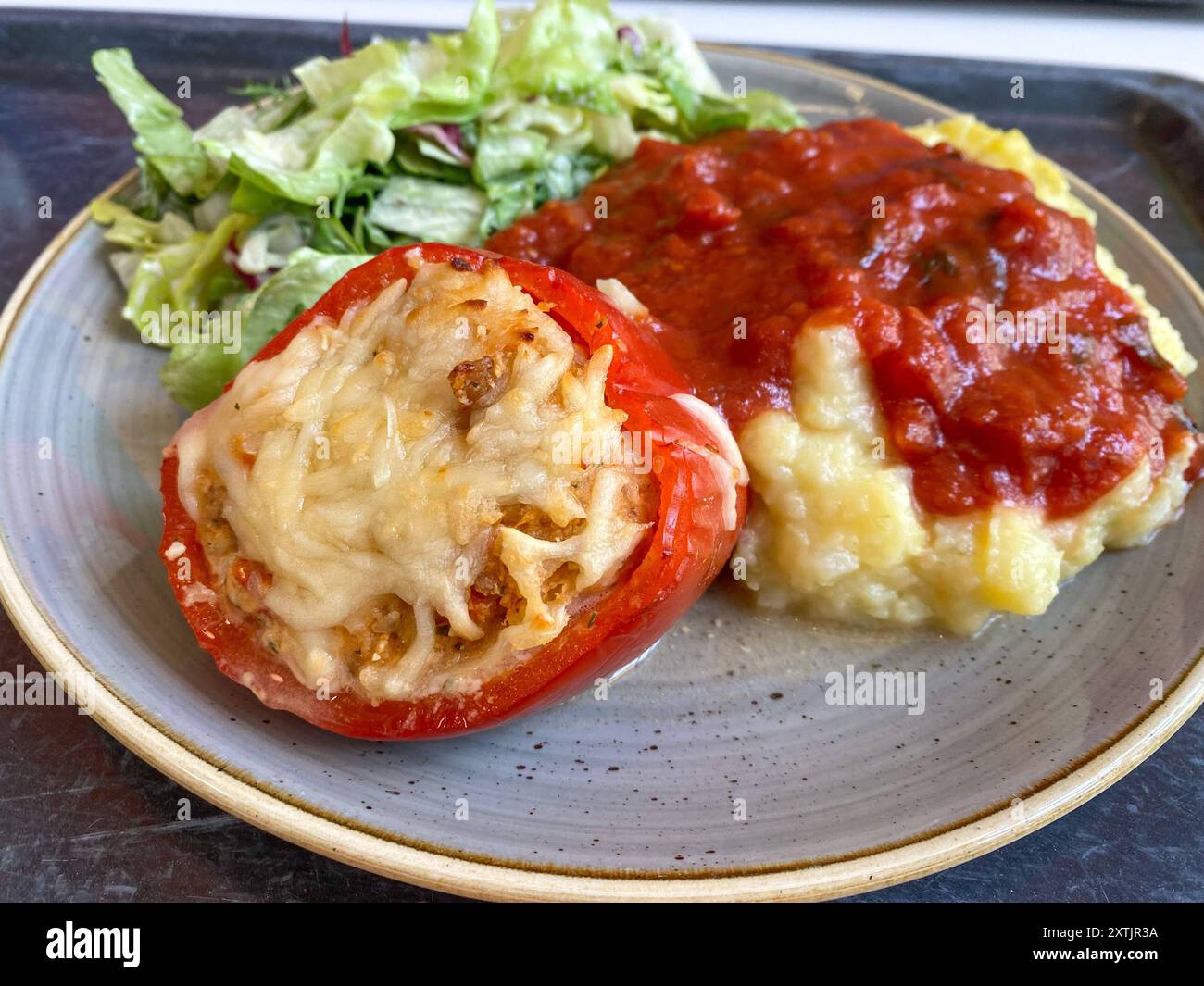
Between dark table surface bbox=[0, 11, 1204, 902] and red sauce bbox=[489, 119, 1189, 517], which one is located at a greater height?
red sauce bbox=[489, 119, 1189, 517]

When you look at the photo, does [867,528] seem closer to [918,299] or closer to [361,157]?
[918,299]

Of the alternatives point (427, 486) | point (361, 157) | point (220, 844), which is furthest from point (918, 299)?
point (220, 844)

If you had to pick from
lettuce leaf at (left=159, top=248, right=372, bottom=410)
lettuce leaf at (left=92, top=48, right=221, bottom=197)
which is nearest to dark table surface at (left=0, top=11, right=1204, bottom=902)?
lettuce leaf at (left=92, top=48, right=221, bottom=197)

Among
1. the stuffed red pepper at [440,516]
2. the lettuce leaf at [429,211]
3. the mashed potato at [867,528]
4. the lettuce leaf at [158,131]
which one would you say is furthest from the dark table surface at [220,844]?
the lettuce leaf at [429,211]

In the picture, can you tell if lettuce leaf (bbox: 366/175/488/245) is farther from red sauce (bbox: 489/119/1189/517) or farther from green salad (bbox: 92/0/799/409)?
red sauce (bbox: 489/119/1189/517)
